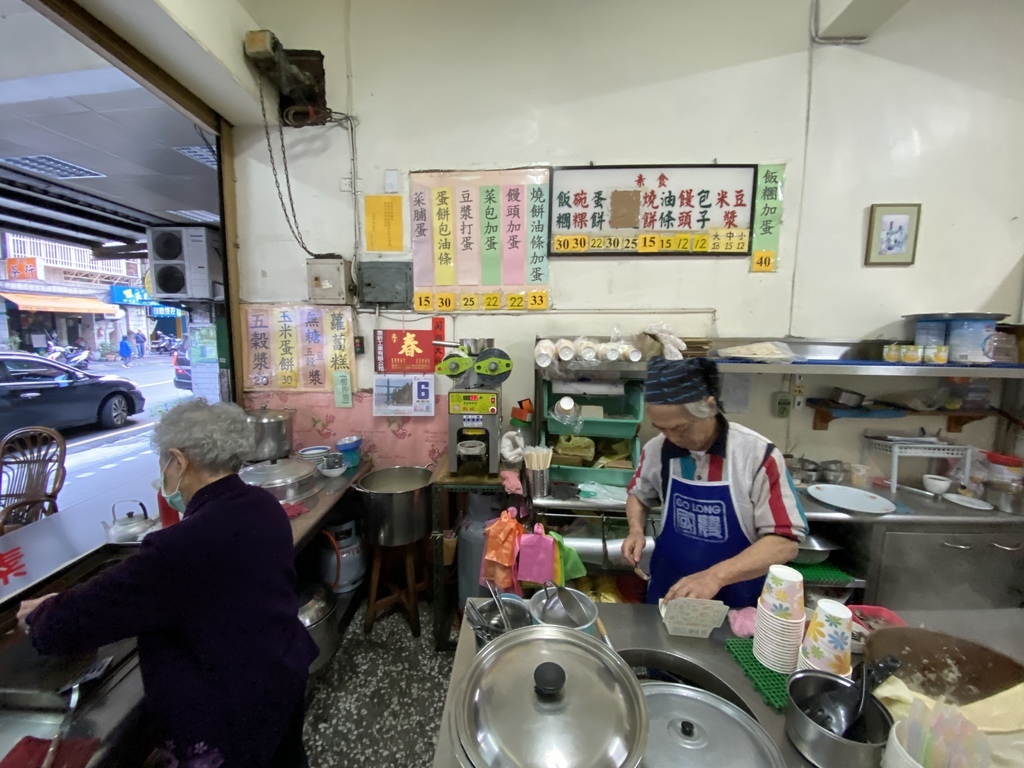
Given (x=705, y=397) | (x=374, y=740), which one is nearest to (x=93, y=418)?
(x=374, y=740)

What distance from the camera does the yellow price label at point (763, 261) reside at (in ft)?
8.04

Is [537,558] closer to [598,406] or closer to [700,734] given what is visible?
[598,406]

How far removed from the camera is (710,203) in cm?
244

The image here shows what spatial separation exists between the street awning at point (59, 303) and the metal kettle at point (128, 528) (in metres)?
4.08

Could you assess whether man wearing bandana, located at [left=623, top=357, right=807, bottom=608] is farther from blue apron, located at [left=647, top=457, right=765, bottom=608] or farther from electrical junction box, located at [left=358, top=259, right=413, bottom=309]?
electrical junction box, located at [left=358, top=259, right=413, bottom=309]

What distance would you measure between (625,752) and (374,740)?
1.67m

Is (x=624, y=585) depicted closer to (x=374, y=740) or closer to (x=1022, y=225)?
(x=374, y=740)

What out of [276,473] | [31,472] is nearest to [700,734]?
[276,473]

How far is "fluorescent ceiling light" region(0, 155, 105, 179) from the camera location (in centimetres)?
331

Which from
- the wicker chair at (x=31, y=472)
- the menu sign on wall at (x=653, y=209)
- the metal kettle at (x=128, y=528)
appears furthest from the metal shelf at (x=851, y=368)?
the wicker chair at (x=31, y=472)

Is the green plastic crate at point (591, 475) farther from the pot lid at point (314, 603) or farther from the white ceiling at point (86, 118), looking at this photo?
the white ceiling at point (86, 118)

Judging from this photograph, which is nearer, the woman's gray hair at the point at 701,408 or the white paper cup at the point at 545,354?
the woman's gray hair at the point at 701,408

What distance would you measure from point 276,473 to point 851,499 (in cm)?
288

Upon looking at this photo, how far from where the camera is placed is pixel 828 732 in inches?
28.6
